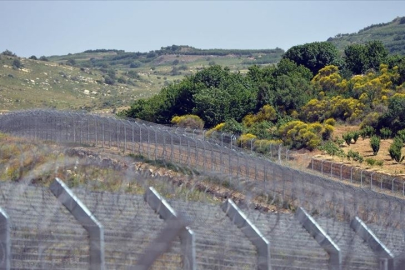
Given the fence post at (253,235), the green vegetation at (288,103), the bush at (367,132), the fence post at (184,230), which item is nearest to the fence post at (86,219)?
the fence post at (184,230)

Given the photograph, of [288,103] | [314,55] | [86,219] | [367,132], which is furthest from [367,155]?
[86,219]

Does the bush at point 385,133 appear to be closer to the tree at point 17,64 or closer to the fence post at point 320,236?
the fence post at point 320,236

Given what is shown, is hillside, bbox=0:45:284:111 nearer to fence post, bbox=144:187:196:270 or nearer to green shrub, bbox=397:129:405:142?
green shrub, bbox=397:129:405:142

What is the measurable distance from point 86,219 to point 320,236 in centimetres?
223

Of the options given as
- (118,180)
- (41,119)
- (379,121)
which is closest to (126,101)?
(379,121)

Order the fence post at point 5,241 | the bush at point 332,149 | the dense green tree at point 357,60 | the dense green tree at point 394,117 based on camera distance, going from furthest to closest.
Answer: the dense green tree at point 357,60, the dense green tree at point 394,117, the bush at point 332,149, the fence post at point 5,241

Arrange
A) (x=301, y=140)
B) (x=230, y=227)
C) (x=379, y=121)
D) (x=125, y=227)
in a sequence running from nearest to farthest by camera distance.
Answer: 1. (x=125, y=227)
2. (x=230, y=227)
3. (x=301, y=140)
4. (x=379, y=121)

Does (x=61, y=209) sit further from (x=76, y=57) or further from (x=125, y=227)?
(x=76, y=57)

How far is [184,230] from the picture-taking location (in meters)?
6.30

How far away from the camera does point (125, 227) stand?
623 cm

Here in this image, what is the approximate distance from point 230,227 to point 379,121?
34927 mm

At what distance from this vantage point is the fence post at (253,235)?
675 centimetres

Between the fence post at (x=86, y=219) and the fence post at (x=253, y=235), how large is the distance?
1268 mm

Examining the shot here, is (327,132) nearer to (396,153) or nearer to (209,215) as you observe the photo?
(396,153)
